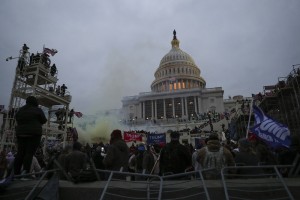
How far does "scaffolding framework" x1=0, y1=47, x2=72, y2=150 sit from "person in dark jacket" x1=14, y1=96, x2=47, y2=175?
1224cm

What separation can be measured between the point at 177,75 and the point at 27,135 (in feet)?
291

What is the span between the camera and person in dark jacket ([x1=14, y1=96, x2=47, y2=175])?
5513 mm

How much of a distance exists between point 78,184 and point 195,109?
7809cm

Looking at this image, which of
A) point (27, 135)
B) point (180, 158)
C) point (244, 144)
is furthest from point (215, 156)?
point (27, 135)

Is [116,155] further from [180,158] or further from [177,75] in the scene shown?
[177,75]

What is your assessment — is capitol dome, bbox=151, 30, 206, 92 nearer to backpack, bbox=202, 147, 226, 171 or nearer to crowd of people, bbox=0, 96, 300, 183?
crowd of people, bbox=0, 96, 300, 183

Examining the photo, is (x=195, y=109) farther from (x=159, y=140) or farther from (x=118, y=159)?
(x=118, y=159)

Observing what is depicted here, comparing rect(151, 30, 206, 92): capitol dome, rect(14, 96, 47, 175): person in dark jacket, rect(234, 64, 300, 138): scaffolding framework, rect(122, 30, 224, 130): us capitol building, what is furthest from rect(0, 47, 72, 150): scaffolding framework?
rect(151, 30, 206, 92): capitol dome

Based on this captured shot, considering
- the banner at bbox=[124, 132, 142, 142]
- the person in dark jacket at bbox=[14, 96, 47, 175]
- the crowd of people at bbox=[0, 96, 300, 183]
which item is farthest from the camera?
the banner at bbox=[124, 132, 142, 142]

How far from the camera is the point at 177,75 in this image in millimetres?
93062

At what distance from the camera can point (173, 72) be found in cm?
9600

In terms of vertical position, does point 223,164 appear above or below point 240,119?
below

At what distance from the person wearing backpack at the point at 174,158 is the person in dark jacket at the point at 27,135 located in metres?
2.74

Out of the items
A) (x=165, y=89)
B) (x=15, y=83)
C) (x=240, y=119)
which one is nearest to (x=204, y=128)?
(x=240, y=119)
